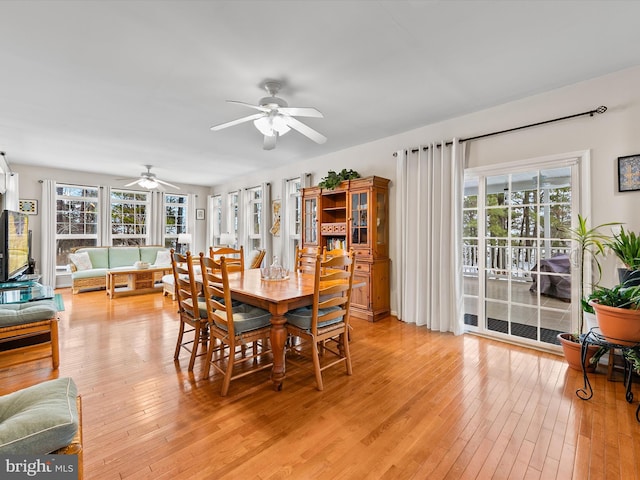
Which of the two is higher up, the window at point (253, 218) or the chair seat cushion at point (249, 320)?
the window at point (253, 218)

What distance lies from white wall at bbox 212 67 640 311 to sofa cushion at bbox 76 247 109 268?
22.6 feet

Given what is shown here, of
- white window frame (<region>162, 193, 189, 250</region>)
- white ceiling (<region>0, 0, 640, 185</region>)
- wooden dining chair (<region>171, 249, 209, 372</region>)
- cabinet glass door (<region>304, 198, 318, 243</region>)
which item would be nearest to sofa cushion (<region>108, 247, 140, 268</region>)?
white window frame (<region>162, 193, 189, 250</region>)

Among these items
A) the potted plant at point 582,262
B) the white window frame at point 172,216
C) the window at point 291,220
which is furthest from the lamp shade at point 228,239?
the potted plant at point 582,262

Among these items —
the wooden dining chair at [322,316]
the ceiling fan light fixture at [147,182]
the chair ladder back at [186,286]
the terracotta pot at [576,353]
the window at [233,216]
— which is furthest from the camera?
the window at [233,216]

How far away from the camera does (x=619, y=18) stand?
197 cm

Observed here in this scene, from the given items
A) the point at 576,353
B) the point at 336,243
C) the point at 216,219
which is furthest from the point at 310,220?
the point at 216,219

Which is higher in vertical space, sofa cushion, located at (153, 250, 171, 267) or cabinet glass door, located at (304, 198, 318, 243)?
cabinet glass door, located at (304, 198, 318, 243)

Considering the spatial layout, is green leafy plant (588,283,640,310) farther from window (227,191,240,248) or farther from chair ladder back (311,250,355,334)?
window (227,191,240,248)

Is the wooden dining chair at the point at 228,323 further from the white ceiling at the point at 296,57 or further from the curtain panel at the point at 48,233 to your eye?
the curtain panel at the point at 48,233

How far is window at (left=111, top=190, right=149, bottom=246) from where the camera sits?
7277mm

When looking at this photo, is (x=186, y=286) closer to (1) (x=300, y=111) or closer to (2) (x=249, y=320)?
(2) (x=249, y=320)

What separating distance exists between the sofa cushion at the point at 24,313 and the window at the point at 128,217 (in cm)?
483

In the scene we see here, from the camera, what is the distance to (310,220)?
16.8 ft

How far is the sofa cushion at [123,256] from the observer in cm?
674
